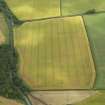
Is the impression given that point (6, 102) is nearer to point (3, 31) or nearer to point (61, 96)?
point (61, 96)

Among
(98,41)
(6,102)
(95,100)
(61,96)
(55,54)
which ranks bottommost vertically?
(95,100)

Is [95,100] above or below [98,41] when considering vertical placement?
below

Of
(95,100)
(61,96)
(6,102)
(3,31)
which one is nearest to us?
(6,102)

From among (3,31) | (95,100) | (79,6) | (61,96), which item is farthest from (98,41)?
(3,31)

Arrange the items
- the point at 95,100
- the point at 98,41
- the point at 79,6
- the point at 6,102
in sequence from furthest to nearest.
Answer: the point at 79,6
the point at 98,41
the point at 95,100
the point at 6,102

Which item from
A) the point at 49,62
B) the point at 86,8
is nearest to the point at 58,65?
the point at 49,62

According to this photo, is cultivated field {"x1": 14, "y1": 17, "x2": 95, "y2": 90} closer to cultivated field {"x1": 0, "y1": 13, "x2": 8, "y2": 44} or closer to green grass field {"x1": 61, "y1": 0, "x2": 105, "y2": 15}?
cultivated field {"x1": 0, "y1": 13, "x2": 8, "y2": 44}

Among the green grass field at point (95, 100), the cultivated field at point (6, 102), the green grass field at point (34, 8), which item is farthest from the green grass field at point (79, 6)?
the cultivated field at point (6, 102)

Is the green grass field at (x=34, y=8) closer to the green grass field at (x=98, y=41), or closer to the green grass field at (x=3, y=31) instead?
the green grass field at (x=3, y=31)

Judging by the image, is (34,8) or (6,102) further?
(34,8)

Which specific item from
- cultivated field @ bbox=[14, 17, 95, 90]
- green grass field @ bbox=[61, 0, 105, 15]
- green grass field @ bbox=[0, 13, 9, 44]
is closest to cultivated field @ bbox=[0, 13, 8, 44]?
green grass field @ bbox=[0, 13, 9, 44]
